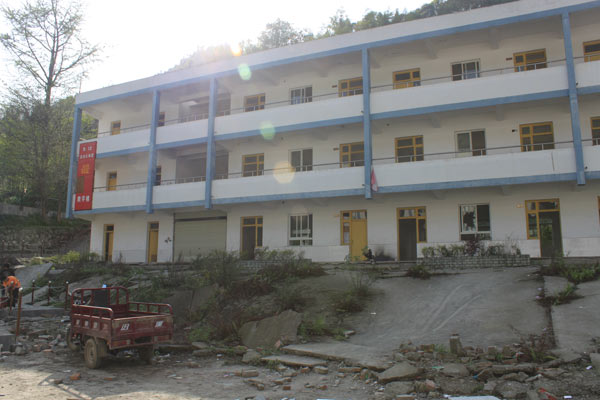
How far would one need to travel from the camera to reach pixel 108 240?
2916cm

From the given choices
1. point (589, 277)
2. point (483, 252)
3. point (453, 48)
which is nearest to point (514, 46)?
point (453, 48)

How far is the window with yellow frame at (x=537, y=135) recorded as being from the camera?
1930 cm

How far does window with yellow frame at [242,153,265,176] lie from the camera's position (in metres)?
24.6

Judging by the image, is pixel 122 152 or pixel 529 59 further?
pixel 122 152

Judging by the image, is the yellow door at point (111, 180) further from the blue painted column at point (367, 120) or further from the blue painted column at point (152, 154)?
the blue painted column at point (367, 120)

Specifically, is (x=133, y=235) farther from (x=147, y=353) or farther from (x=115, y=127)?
(x=147, y=353)

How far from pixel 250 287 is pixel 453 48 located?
1490 centimetres

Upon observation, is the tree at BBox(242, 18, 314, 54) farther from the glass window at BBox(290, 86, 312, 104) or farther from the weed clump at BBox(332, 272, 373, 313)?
the weed clump at BBox(332, 272, 373, 313)

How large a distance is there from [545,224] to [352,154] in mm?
9041

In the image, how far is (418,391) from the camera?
6.73m

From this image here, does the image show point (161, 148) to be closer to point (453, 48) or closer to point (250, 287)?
point (250, 287)

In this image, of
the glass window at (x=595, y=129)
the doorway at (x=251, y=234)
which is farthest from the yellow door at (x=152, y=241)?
the glass window at (x=595, y=129)

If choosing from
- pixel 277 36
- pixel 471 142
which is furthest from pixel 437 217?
pixel 277 36

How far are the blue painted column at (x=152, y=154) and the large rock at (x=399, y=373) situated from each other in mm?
20667
